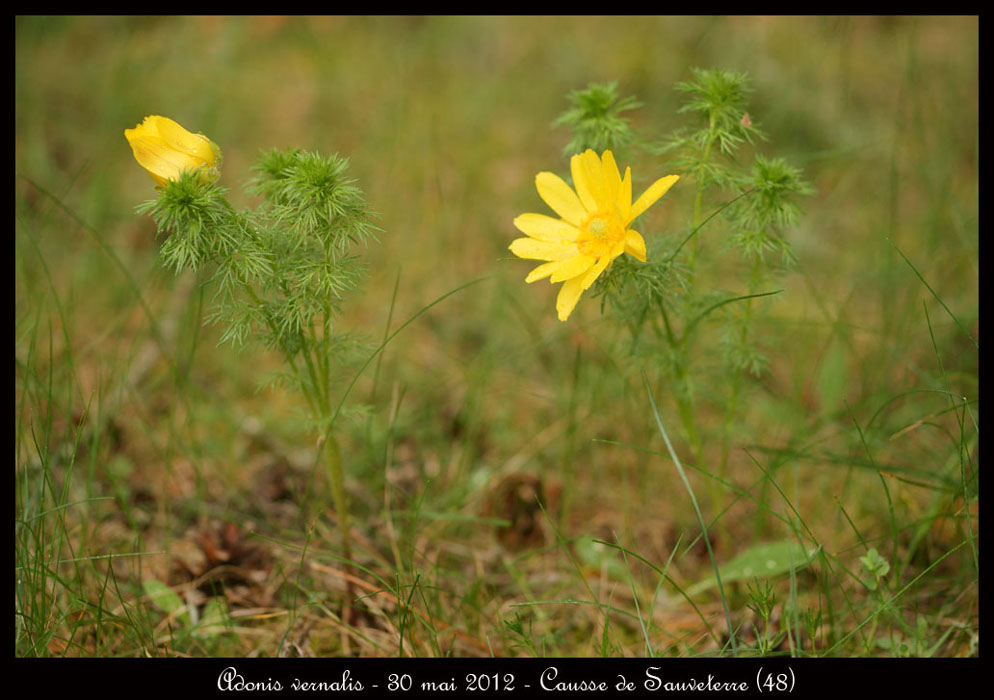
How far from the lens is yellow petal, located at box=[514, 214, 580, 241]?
1688mm

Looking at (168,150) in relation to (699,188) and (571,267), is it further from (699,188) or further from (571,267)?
(699,188)

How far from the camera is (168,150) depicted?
1498 millimetres

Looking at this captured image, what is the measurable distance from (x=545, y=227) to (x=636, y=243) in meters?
0.26

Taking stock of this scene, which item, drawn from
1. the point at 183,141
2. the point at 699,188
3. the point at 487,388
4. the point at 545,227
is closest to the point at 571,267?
the point at 545,227

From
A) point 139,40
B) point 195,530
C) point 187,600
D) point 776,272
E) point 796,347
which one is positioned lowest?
point 187,600

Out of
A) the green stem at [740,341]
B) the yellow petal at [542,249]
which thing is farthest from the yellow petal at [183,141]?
the green stem at [740,341]

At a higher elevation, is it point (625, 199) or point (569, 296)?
point (625, 199)

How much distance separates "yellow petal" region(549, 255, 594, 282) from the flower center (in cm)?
2

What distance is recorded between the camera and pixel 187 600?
6.68 feet

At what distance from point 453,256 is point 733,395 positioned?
1.55 meters

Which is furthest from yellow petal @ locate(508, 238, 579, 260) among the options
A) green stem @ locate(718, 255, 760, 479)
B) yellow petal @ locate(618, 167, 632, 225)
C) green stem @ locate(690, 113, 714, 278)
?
green stem @ locate(718, 255, 760, 479)

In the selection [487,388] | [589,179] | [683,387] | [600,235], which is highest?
[487,388]
